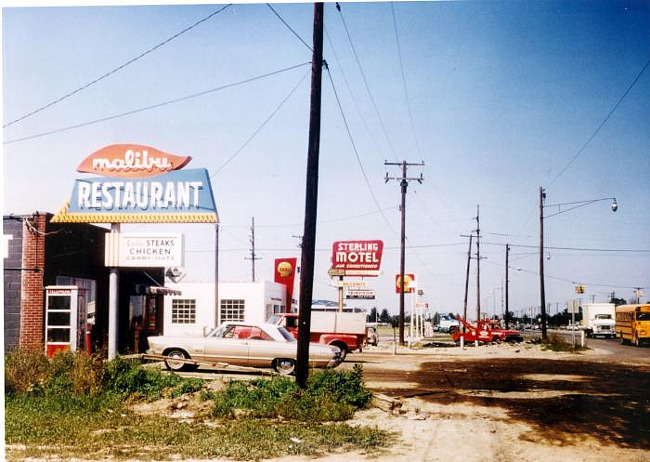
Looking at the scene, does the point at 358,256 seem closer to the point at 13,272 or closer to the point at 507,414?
the point at 13,272

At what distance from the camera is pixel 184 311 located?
40.2 m

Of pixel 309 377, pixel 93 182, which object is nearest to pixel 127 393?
pixel 309 377

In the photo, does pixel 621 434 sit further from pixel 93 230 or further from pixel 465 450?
pixel 93 230

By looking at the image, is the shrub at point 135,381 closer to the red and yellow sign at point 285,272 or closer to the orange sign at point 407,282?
the orange sign at point 407,282

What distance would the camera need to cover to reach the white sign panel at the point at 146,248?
19234 millimetres

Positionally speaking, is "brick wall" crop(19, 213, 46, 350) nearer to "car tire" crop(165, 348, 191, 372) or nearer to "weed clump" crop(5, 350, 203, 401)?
"car tire" crop(165, 348, 191, 372)

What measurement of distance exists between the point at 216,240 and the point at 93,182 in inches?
872

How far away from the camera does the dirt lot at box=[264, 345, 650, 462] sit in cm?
907

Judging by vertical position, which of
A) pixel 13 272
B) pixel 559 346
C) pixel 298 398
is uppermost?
pixel 13 272

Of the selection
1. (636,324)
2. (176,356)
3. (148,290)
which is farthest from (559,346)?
(176,356)

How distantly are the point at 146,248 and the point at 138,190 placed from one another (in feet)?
5.88

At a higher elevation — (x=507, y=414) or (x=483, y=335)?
(x=507, y=414)

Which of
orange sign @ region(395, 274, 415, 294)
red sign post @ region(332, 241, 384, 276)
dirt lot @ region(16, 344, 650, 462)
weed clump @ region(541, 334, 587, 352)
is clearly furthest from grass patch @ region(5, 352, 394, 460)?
orange sign @ region(395, 274, 415, 294)

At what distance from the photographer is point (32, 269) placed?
19.0 meters
